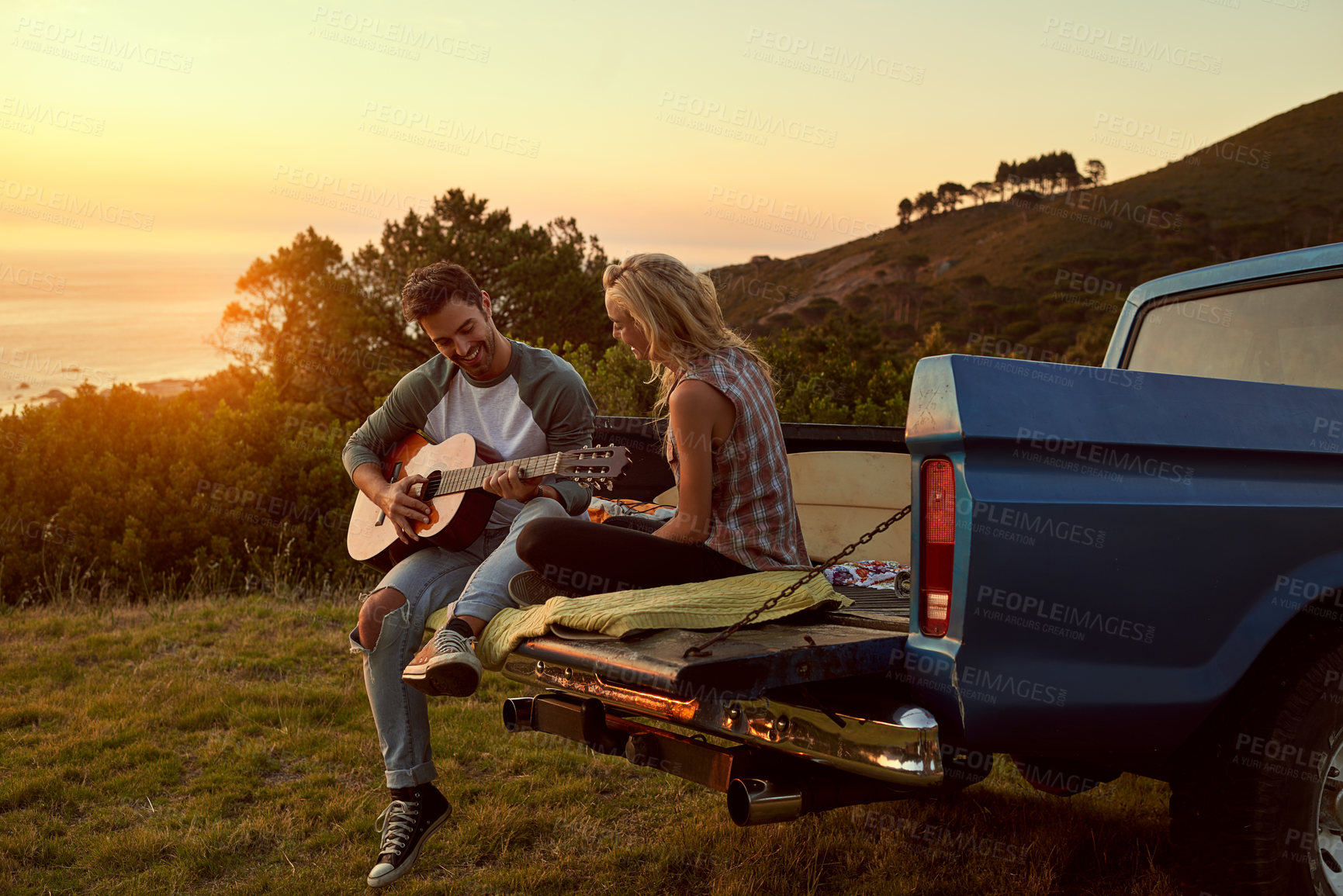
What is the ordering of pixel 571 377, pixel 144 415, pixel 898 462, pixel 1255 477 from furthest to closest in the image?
1. pixel 144 415
2. pixel 898 462
3. pixel 571 377
4. pixel 1255 477

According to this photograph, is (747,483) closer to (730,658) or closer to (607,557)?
(607,557)

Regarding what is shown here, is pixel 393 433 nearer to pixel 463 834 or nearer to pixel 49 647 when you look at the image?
pixel 463 834

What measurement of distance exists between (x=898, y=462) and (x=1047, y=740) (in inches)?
88.4

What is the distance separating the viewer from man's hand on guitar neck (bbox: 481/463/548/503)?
351 centimetres

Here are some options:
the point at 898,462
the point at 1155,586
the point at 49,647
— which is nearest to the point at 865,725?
the point at 1155,586

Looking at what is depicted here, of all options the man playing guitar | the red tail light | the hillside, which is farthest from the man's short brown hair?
the hillside

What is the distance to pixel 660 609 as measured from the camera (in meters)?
2.47

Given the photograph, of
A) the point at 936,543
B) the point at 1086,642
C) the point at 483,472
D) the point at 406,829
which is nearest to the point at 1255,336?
the point at 1086,642

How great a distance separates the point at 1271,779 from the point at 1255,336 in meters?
1.75

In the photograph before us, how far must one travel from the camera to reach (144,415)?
35.9 feet

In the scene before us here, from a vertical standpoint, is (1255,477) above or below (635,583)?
above

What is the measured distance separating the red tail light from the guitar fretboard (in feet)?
4.93

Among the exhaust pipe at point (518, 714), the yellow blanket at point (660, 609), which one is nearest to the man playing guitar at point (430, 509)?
the yellow blanket at point (660, 609)

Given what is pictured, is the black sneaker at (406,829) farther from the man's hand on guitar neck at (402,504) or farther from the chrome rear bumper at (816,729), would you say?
the chrome rear bumper at (816,729)
